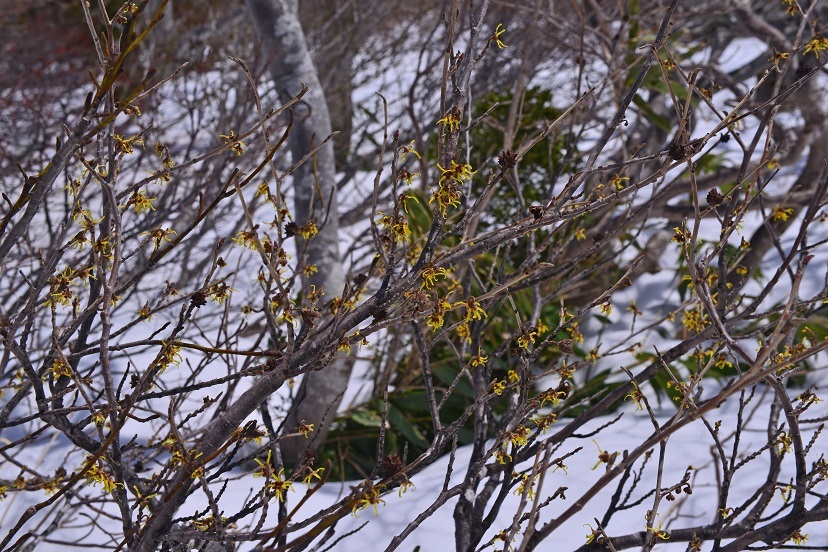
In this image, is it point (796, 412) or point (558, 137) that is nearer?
point (796, 412)

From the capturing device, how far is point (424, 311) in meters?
1.14

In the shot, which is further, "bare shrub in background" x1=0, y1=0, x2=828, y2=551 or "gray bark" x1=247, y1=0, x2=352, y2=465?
"gray bark" x1=247, y1=0, x2=352, y2=465

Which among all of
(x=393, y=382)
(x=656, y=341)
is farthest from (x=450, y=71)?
(x=656, y=341)

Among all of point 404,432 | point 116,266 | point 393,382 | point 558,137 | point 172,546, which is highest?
point 558,137

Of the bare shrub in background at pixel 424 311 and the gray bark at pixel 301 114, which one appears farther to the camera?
the gray bark at pixel 301 114

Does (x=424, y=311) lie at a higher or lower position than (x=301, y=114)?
lower

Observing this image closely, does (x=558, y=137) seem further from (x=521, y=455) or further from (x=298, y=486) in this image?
(x=521, y=455)

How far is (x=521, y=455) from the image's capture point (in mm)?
1593

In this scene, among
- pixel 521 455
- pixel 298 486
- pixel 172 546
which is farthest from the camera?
pixel 298 486

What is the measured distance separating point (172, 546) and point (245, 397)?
325 millimetres

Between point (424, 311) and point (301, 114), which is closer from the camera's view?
point (424, 311)

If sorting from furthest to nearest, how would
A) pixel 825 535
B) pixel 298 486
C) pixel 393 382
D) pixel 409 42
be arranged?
pixel 409 42 < pixel 393 382 < pixel 298 486 < pixel 825 535

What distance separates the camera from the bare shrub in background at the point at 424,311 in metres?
1.17

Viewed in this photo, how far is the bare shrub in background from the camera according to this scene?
1.17 metres
